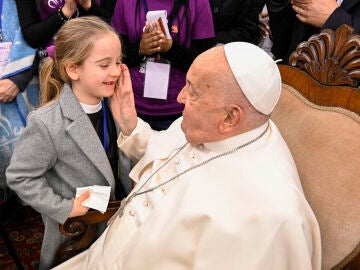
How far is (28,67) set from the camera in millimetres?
2299

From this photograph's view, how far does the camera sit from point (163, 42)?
2.08m

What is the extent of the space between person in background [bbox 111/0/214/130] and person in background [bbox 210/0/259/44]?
40cm

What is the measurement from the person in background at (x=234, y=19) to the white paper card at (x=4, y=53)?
4.60ft

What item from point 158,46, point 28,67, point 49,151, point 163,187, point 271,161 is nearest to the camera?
point 271,161

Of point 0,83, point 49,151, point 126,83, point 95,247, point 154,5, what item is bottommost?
point 95,247

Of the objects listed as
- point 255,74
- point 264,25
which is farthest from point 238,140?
point 264,25

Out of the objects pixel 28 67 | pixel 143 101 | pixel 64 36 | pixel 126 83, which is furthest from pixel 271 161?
pixel 28 67

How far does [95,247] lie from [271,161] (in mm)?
887

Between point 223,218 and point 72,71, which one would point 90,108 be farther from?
point 223,218

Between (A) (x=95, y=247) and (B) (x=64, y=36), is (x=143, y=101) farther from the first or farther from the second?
(A) (x=95, y=247)

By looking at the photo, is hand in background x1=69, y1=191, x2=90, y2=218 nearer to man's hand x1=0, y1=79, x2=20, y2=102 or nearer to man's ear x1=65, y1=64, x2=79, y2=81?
man's ear x1=65, y1=64, x2=79, y2=81

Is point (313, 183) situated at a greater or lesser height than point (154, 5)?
lesser

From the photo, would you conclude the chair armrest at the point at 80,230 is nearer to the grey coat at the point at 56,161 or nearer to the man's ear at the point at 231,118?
the grey coat at the point at 56,161

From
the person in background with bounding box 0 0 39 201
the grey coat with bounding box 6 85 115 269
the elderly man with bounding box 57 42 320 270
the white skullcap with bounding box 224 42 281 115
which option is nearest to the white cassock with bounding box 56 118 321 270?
the elderly man with bounding box 57 42 320 270
